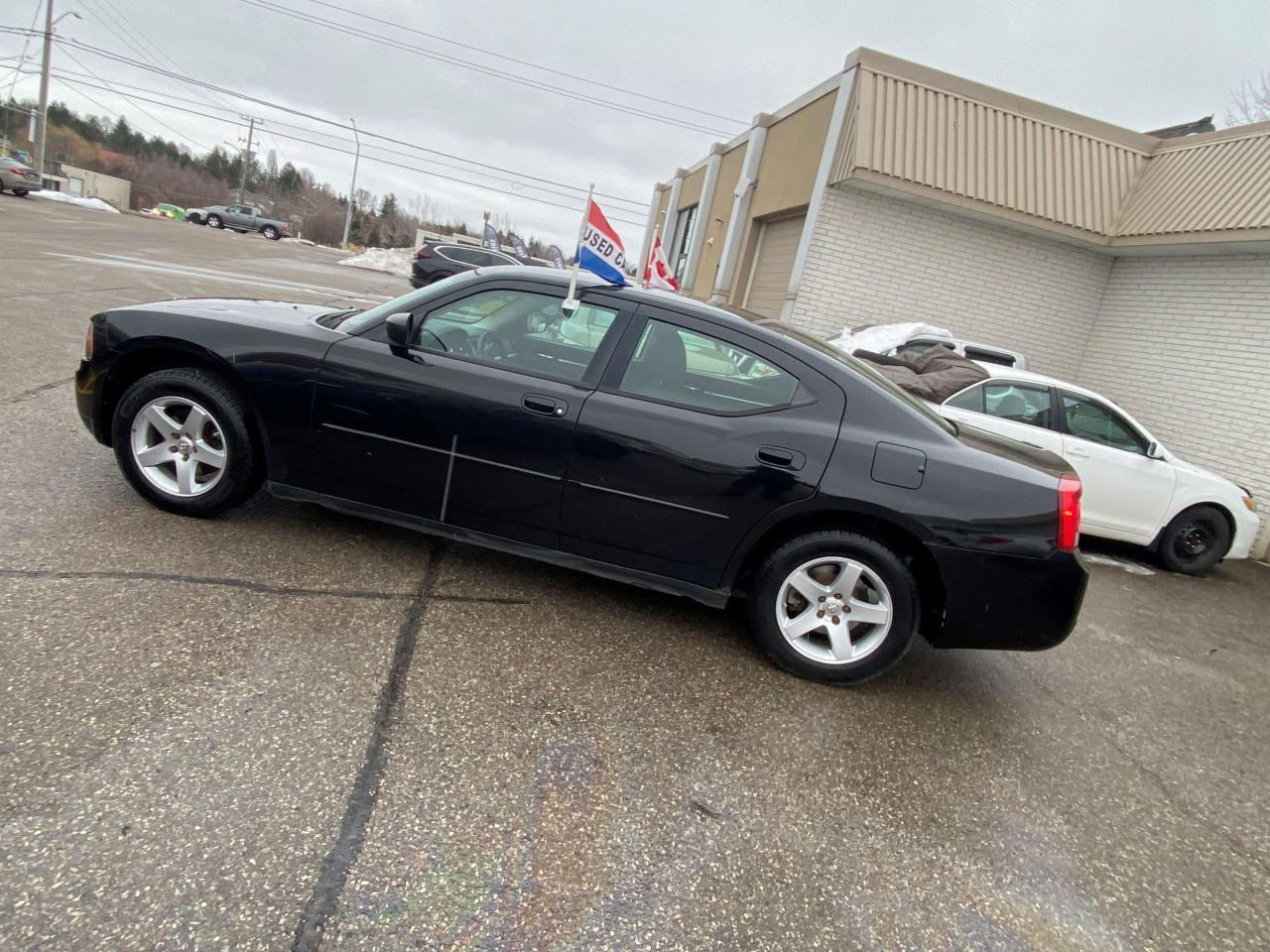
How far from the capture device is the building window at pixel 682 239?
23766 millimetres

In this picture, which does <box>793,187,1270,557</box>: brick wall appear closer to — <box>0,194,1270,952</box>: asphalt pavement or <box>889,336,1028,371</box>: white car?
<box>889,336,1028,371</box>: white car

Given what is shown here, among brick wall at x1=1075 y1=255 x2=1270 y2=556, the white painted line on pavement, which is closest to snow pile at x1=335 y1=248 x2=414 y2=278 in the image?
the white painted line on pavement

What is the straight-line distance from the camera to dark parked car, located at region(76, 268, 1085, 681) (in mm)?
3307

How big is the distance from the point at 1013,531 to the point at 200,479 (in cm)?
383

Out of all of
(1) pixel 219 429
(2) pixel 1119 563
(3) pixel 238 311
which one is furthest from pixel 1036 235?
(1) pixel 219 429

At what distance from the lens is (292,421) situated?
3676 mm

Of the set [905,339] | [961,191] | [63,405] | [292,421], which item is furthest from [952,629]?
[961,191]

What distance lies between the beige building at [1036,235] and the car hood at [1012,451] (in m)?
7.12

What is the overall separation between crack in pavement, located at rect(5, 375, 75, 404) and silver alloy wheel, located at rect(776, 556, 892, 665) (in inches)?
211

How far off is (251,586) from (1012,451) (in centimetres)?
352

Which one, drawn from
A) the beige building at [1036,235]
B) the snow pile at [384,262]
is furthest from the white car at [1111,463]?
the snow pile at [384,262]

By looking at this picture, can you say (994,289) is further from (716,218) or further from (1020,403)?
(716,218)

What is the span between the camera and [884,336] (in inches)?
406

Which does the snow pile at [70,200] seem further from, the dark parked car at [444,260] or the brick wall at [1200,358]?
the brick wall at [1200,358]
